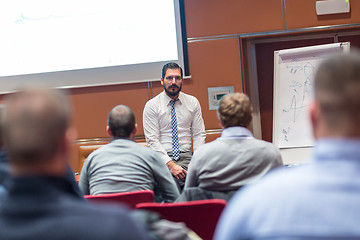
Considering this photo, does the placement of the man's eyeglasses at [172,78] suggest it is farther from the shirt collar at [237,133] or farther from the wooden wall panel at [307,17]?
the shirt collar at [237,133]

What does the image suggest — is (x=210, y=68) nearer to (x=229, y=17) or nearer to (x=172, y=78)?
(x=229, y=17)

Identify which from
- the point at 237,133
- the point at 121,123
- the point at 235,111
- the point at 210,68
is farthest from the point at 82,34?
the point at 237,133

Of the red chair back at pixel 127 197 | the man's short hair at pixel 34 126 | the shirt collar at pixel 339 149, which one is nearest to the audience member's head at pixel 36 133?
the man's short hair at pixel 34 126

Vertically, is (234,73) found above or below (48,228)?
above

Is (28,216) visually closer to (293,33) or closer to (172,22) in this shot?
(172,22)

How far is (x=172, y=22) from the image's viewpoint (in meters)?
4.67

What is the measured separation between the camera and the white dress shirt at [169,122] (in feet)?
12.9

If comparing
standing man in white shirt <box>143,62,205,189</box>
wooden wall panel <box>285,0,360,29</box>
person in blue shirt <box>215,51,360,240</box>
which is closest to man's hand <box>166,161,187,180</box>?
standing man in white shirt <box>143,62,205,189</box>

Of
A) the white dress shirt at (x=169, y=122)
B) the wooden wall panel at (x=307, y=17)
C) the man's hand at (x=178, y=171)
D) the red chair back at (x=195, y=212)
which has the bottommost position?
the man's hand at (x=178, y=171)

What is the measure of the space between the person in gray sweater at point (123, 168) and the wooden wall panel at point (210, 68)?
7.47 feet

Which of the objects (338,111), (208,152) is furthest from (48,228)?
(208,152)

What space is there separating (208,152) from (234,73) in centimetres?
279

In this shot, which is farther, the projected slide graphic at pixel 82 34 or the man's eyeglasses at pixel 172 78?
the projected slide graphic at pixel 82 34

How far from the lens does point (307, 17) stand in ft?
15.3
